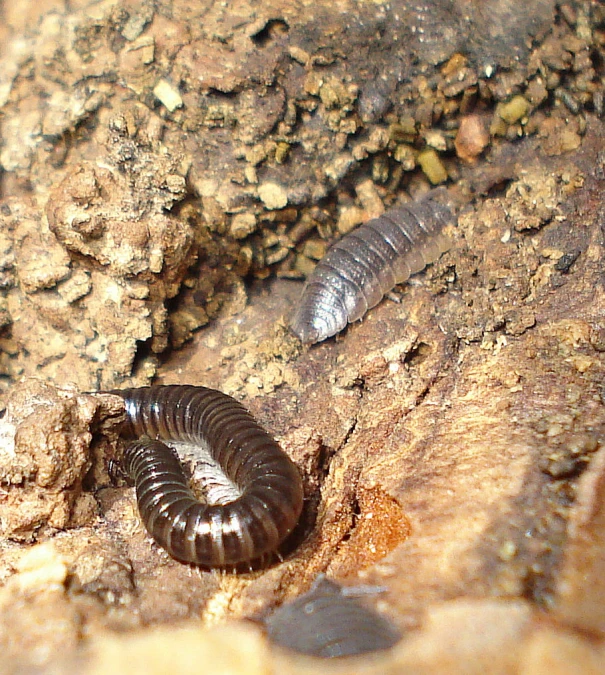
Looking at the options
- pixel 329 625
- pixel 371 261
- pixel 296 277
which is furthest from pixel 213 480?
pixel 371 261

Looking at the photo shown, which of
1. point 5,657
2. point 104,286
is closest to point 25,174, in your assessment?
point 104,286

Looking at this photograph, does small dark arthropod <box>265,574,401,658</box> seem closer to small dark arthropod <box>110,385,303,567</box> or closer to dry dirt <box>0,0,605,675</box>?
dry dirt <box>0,0,605,675</box>

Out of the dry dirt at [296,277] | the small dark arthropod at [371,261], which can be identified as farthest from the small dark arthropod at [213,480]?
the small dark arthropod at [371,261]

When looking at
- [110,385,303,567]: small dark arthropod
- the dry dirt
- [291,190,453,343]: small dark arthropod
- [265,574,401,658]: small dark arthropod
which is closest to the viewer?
[265,574,401,658]: small dark arthropod

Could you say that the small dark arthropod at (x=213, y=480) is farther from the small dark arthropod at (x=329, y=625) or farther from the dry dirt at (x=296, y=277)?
the small dark arthropod at (x=329, y=625)

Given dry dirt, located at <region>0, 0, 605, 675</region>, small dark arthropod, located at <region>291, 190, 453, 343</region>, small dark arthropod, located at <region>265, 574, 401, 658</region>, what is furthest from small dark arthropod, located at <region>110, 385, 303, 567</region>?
small dark arthropod, located at <region>291, 190, 453, 343</region>

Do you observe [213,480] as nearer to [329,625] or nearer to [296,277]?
[329,625]
